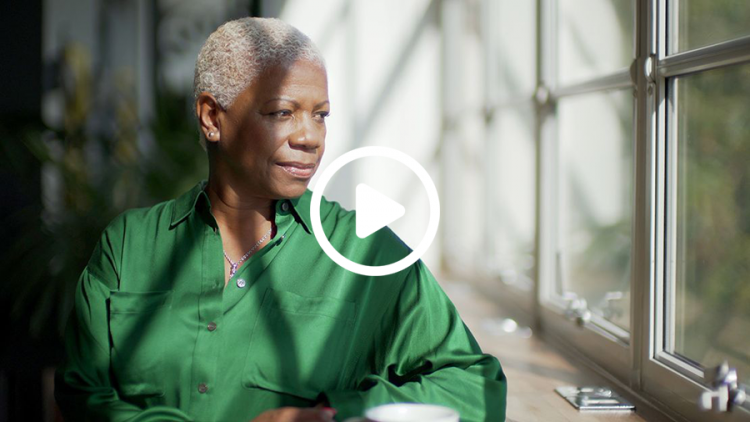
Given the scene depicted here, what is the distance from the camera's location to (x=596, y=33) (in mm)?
2193

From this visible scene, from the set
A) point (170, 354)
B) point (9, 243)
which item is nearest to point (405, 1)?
point (9, 243)

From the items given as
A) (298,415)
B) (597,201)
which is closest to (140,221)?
(298,415)

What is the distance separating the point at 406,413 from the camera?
40.1 inches

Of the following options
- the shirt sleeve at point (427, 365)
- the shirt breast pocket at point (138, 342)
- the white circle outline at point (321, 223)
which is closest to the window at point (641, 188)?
the shirt sleeve at point (427, 365)

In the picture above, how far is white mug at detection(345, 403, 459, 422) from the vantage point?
1012 mm

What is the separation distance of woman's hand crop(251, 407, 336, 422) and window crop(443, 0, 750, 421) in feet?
2.02

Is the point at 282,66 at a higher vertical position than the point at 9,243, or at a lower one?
higher

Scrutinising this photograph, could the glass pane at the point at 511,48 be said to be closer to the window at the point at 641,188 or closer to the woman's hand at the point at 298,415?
the window at the point at 641,188

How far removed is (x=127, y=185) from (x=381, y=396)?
1.82 meters

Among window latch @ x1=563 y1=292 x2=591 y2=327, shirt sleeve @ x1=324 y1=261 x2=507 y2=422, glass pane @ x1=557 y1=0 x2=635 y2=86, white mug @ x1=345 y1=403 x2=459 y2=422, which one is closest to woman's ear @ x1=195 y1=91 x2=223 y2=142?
shirt sleeve @ x1=324 y1=261 x2=507 y2=422

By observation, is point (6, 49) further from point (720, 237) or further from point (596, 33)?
point (720, 237)

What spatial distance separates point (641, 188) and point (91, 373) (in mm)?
1079

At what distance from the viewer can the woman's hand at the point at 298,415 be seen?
3.66 feet

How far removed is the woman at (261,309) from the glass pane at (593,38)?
84 cm
